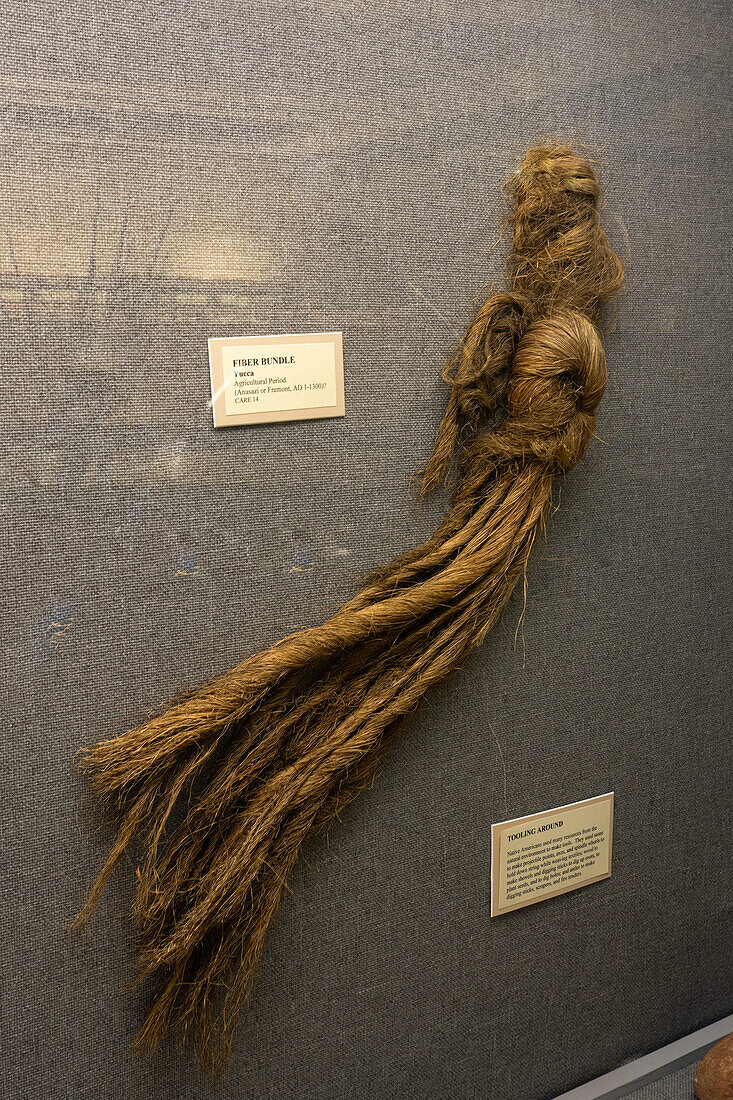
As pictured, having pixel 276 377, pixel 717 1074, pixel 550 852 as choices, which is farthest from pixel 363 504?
pixel 717 1074

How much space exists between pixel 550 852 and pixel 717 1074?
38 centimetres

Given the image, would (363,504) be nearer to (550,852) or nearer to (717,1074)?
(550,852)

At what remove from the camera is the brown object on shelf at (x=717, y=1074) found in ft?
4.02

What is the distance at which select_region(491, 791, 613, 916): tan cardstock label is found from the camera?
1.25 m

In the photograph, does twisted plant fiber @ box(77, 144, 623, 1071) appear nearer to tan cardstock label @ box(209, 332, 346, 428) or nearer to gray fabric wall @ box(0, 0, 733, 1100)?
gray fabric wall @ box(0, 0, 733, 1100)

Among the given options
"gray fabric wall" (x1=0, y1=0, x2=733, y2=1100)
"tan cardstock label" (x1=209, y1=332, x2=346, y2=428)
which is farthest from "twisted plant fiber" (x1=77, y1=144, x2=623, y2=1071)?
"tan cardstock label" (x1=209, y1=332, x2=346, y2=428)

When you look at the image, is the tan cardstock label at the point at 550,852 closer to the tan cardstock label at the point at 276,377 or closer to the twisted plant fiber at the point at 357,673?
the twisted plant fiber at the point at 357,673

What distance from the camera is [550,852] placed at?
4.25 ft

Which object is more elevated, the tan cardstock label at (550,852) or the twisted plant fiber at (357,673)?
the twisted plant fiber at (357,673)

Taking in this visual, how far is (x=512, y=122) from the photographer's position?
45.9 inches

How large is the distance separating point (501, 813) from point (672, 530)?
20.4 inches

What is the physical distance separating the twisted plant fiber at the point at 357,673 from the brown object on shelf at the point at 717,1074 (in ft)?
2.26

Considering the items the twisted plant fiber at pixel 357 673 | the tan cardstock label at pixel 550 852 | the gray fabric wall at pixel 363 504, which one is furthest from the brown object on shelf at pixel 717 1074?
the twisted plant fiber at pixel 357 673

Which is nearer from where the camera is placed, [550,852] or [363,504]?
[363,504]
